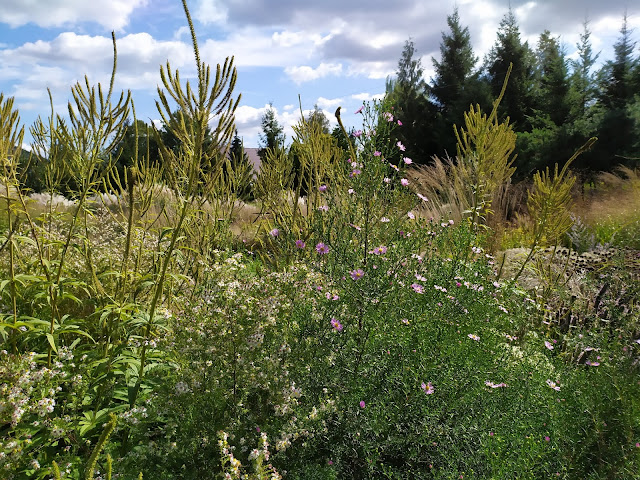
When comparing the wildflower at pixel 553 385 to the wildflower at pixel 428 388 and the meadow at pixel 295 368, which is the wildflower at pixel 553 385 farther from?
the wildflower at pixel 428 388

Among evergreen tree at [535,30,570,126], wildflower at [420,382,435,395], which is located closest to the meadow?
wildflower at [420,382,435,395]

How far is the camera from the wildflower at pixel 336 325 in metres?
2.60

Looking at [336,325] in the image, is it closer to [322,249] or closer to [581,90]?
[322,249]

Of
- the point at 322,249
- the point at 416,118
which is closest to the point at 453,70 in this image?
the point at 416,118

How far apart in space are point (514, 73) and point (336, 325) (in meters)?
23.4

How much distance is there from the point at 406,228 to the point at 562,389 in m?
1.47

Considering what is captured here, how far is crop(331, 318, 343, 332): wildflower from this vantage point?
2.60 metres

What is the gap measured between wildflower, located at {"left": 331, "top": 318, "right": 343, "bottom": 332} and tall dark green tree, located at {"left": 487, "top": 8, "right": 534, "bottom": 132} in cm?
2085

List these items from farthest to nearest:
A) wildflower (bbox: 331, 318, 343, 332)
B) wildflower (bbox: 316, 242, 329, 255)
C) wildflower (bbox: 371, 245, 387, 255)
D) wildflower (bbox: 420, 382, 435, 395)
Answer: wildflower (bbox: 316, 242, 329, 255) → wildflower (bbox: 371, 245, 387, 255) → wildflower (bbox: 331, 318, 343, 332) → wildflower (bbox: 420, 382, 435, 395)

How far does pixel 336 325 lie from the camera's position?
2615mm

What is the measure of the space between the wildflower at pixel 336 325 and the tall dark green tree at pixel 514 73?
20.8 metres

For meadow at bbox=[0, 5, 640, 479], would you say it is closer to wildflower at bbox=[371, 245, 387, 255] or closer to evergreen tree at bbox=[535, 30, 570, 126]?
wildflower at bbox=[371, 245, 387, 255]

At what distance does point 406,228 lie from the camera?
3289mm

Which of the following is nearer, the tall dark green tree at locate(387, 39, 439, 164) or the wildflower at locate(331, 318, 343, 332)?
the wildflower at locate(331, 318, 343, 332)
